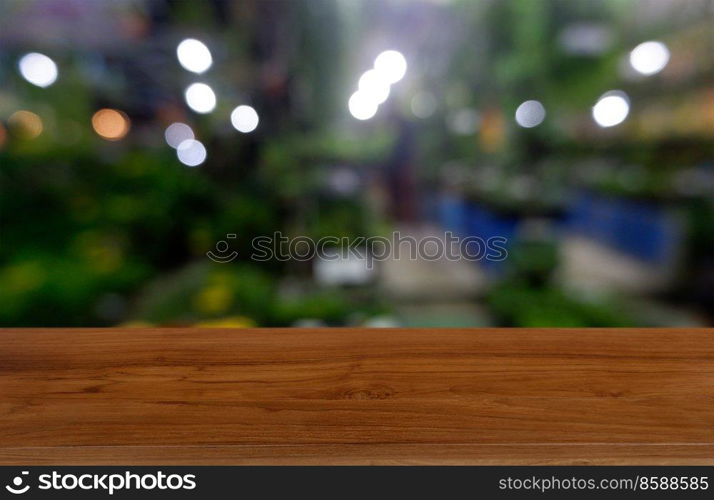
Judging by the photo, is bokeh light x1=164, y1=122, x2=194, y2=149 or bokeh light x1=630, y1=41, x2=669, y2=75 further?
bokeh light x1=630, y1=41, x2=669, y2=75

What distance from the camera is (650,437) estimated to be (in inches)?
38.5

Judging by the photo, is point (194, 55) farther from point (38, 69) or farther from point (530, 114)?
point (530, 114)

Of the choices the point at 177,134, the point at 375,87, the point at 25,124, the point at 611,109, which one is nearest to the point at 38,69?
the point at 25,124

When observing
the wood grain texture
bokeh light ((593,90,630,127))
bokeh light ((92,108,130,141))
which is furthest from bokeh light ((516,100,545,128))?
bokeh light ((92,108,130,141))

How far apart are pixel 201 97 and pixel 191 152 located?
168 millimetres

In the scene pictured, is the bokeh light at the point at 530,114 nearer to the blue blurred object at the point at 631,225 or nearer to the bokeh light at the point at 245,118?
the blue blurred object at the point at 631,225

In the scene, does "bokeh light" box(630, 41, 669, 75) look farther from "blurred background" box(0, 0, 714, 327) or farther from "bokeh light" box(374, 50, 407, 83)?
"bokeh light" box(374, 50, 407, 83)

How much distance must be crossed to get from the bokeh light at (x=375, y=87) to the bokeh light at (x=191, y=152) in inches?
19.4

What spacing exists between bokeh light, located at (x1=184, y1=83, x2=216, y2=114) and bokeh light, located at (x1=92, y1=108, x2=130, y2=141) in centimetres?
19

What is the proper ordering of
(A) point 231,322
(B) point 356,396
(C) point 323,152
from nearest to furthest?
(B) point 356,396 → (A) point 231,322 → (C) point 323,152

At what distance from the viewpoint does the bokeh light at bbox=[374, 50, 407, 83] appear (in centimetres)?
147

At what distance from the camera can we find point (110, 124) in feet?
4.89

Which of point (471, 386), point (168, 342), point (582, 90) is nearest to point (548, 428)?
point (471, 386)

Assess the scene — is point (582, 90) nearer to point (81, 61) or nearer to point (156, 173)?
point (156, 173)
